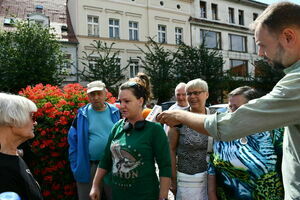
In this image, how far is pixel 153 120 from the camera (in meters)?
3.05

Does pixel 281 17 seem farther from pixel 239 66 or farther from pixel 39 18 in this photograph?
pixel 239 66

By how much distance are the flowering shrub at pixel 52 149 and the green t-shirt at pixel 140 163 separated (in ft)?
5.84

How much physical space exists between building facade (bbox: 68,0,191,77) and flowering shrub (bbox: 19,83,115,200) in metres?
18.4

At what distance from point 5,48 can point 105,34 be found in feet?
27.2

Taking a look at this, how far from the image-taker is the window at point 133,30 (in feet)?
81.9

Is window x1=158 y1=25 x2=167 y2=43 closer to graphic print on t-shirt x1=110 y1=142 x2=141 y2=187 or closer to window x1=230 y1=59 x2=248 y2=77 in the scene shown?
window x1=230 y1=59 x2=248 y2=77

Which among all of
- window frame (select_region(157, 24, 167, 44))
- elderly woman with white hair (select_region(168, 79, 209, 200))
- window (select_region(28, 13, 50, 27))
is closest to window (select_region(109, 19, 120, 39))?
window frame (select_region(157, 24, 167, 44))

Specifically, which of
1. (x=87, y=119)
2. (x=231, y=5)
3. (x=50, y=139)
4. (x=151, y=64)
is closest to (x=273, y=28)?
(x=87, y=119)

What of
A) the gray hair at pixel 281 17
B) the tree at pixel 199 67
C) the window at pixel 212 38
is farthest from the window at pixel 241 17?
the gray hair at pixel 281 17

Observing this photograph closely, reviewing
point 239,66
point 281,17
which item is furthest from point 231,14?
point 281,17

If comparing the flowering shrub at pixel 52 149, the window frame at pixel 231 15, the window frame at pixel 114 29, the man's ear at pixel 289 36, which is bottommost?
the flowering shrub at pixel 52 149

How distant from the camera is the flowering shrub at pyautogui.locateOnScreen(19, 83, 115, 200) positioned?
4.31 m

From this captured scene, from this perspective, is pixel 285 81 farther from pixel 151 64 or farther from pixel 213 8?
pixel 213 8

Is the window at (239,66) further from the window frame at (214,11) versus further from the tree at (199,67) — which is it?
the tree at (199,67)
